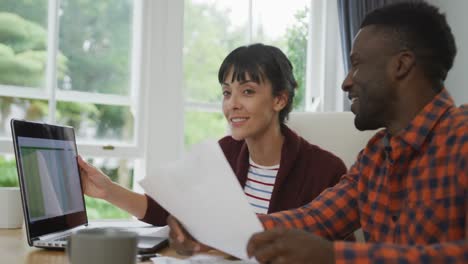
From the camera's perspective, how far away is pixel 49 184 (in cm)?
114

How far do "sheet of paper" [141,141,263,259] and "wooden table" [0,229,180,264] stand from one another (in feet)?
0.68

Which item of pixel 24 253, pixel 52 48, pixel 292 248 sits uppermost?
pixel 52 48

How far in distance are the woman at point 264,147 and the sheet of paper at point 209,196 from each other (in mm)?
593

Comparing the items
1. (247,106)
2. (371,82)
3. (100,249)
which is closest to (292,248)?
(100,249)

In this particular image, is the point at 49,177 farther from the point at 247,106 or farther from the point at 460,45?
the point at 460,45

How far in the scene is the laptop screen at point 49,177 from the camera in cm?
108

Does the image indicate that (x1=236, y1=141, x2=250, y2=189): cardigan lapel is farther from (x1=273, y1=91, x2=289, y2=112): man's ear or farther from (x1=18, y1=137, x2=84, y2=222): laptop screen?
(x1=18, y1=137, x2=84, y2=222): laptop screen

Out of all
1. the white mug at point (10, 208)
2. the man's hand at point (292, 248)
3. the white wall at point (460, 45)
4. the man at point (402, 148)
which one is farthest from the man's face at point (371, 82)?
the white wall at point (460, 45)

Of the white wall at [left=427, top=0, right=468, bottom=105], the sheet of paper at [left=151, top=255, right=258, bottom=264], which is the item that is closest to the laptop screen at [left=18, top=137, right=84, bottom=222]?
the sheet of paper at [left=151, top=255, right=258, bottom=264]

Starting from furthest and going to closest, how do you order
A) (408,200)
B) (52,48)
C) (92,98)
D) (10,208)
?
(92,98) < (52,48) < (10,208) < (408,200)

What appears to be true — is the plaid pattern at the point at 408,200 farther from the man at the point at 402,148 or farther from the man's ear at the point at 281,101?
the man's ear at the point at 281,101

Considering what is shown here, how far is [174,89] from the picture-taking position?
2.60 meters

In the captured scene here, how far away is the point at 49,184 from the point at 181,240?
0.35 meters

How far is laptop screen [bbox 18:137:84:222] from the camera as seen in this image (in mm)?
1080
